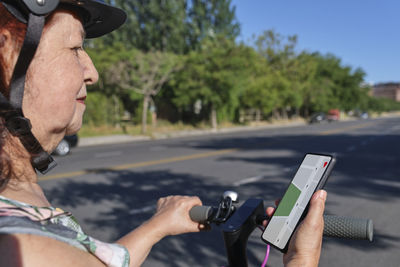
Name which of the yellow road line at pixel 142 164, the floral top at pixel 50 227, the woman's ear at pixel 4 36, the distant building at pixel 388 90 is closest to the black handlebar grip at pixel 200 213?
the floral top at pixel 50 227

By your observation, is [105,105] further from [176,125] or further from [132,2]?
[132,2]

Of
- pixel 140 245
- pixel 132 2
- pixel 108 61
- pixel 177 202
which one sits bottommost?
pixel 140 245

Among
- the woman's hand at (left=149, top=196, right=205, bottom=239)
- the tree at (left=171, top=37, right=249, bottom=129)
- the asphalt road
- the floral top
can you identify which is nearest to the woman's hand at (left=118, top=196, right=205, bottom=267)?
the woman's hand at (left=149, top=196, right=205, bottom=239)

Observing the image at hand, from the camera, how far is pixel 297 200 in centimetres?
125

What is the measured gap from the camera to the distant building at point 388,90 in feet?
470

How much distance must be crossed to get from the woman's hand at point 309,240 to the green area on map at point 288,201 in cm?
12

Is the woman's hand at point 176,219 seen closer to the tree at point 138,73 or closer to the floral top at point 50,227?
the floral top at point 50,227

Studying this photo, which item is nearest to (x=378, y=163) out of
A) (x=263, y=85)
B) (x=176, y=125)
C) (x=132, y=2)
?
(x=176, y=125)

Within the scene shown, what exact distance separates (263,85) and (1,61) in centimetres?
3560

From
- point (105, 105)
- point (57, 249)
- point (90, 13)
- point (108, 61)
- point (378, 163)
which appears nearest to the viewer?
point (57, 249)

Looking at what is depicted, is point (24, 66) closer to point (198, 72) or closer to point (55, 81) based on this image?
point (55, 81)

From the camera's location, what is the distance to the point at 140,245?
1.44 m

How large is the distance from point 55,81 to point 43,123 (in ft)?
0.40

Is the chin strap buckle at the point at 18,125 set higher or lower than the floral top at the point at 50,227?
higher
